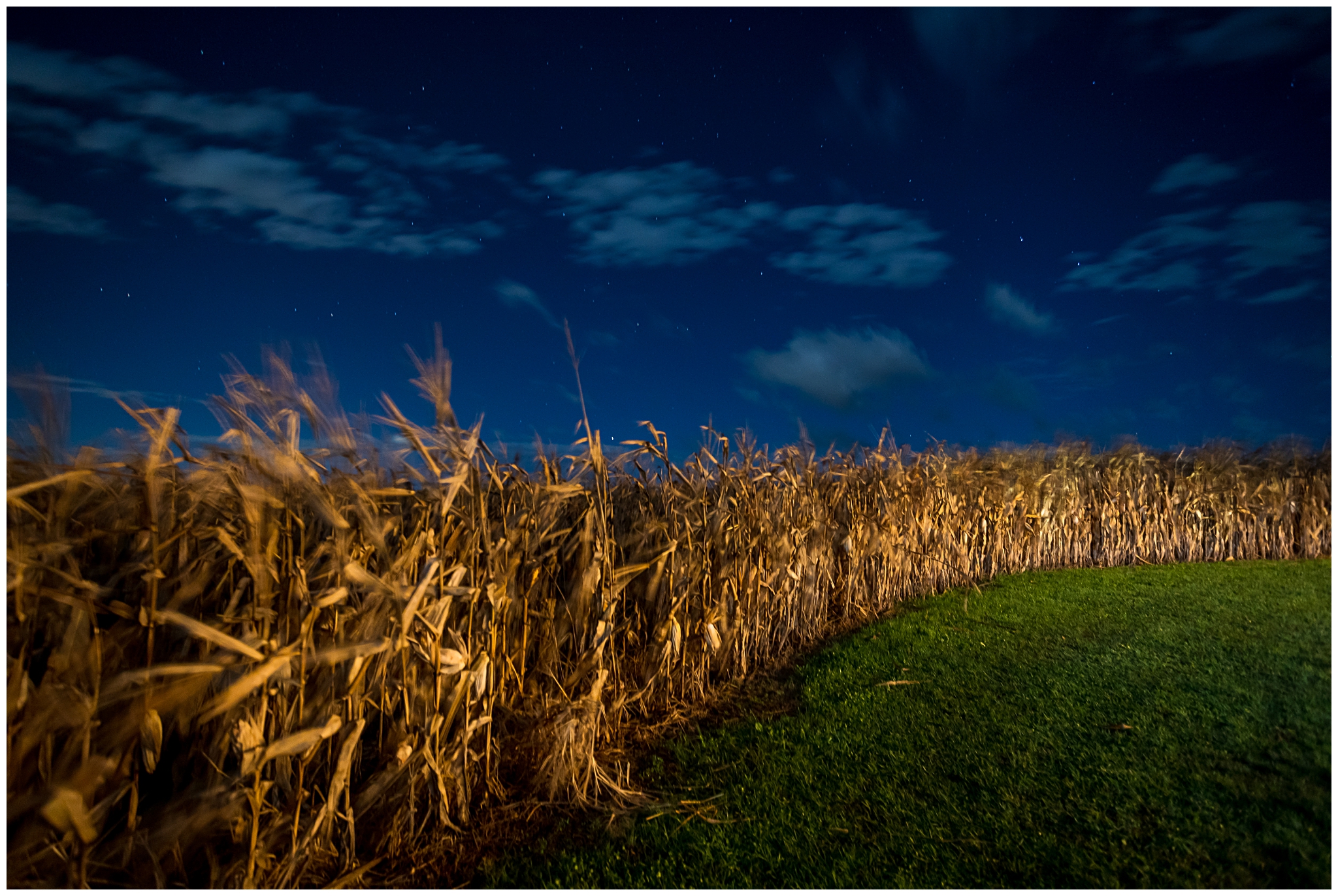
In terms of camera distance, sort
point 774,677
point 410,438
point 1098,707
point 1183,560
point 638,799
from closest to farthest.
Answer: point 410,438 < point 638,799 < point 1098,707 < point 774,677 < point 1183,560

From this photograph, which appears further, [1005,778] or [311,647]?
[1005,778]

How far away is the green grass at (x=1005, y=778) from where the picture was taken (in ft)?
7.94

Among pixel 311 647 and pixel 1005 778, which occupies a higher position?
pixel 311 647

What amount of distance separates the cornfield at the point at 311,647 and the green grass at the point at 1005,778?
41 centimetres

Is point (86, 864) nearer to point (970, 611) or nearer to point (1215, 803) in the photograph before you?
point (1215, 803)

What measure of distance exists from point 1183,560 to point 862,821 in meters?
7.71

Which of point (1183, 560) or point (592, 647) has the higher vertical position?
point (1183, 560)

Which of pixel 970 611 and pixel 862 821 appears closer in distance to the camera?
pixel 862 821

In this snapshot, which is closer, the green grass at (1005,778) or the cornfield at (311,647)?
the cornfield at (311,647)

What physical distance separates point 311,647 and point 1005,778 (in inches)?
106

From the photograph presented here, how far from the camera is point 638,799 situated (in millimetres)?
2877

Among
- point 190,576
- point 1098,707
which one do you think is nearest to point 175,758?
point 190,576

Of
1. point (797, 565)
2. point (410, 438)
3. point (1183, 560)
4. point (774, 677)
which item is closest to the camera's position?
point (410, 438)

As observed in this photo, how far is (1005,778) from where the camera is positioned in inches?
118
